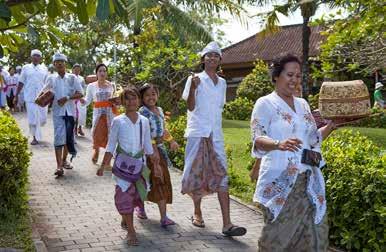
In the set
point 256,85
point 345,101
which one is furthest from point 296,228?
point 256,85

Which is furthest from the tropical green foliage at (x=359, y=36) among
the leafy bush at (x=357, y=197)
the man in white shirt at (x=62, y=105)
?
the man in white shirt at (x=62, y=105)

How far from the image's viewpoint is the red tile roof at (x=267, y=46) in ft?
88.0

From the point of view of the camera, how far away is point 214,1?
53.2 ft

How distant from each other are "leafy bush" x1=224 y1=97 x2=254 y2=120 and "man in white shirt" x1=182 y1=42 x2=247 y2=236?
15.6 metres

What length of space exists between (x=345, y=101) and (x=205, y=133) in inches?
90.3

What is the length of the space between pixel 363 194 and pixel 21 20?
319cm

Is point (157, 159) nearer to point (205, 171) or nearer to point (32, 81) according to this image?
point (205, 171)

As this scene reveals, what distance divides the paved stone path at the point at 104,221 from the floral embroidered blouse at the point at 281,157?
1634 mm

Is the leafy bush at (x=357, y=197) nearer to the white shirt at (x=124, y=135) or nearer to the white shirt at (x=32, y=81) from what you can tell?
the white shirt at (x=124, y=135)

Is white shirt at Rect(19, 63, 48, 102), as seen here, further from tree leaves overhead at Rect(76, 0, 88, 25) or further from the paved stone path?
tree leaves overhead at Rect(76, 0, 88, 25)

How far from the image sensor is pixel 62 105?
871 centimetres

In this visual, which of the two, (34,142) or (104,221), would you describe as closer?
(104,221)

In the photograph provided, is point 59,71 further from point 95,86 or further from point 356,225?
point 356,225

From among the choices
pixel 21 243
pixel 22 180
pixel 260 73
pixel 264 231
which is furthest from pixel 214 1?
pixel 264 231
